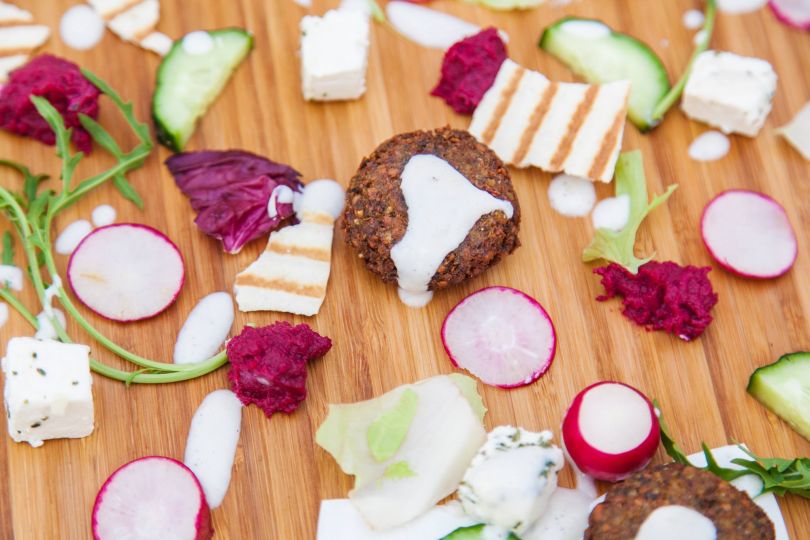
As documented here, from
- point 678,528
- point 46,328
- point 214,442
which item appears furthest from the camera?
point 46,328

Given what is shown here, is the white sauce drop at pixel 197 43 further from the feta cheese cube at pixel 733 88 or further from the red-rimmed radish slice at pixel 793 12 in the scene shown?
the red-rimmed radish slice at pixel 793 12

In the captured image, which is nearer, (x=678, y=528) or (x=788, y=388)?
(x=678, y=528)

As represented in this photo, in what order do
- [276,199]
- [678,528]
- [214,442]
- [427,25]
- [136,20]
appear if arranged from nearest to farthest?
[678,528], [214,442], [276,199], [136,20], [427,25]

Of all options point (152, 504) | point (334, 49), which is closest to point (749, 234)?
point (334, 49)

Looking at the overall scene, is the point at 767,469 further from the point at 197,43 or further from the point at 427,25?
the point at 197,43

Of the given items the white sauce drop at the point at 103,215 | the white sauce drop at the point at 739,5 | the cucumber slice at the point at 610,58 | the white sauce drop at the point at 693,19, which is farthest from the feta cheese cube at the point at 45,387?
the white sauce drop at the point at 739,5

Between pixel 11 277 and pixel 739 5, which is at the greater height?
pixel 739 5
